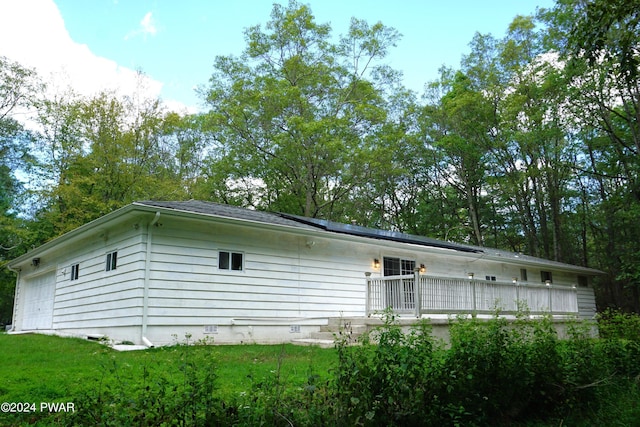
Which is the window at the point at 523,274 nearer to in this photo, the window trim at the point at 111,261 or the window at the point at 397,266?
the window at the point at 397,266

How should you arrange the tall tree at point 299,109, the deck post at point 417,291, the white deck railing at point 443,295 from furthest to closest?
the tall tree at point 299,109 → the white deck railing at point 443,295 → the deck post at point 417,291

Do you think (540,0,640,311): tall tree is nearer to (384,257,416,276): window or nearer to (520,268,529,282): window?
(520,268,529,282): window

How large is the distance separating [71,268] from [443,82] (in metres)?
21.1

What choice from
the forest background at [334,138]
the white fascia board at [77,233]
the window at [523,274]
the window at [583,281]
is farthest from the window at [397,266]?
the window at [583,281]

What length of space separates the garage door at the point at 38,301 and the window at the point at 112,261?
4.11 meters

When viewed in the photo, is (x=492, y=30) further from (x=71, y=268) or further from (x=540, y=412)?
(x=540, y=412)

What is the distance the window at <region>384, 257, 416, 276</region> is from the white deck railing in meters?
1.98

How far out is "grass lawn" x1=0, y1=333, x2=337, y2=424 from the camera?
4.19 metres

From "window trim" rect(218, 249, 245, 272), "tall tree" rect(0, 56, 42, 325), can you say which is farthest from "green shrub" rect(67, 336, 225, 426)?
"tall tree" rect(0, 56, 42, 325)

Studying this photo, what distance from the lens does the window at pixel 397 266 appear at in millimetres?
13531

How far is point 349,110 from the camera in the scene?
77.6 ft

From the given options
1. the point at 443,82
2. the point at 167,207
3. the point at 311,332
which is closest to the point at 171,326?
the point at 167,207

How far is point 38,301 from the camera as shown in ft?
48.4

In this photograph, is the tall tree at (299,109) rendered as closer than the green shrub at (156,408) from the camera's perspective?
No
